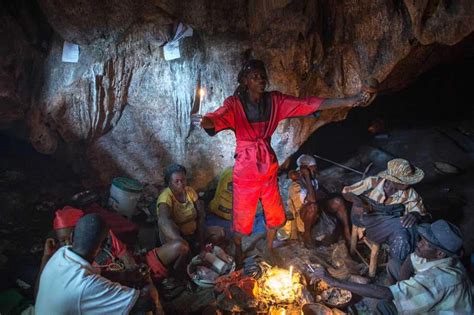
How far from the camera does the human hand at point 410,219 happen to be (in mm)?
4359

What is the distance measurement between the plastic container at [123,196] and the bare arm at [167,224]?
1.38 metres

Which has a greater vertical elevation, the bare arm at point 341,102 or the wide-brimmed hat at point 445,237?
the bare arm at point 341,102

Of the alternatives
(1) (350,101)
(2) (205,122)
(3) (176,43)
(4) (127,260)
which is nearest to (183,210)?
(4) (127,260)

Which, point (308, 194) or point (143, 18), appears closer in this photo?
point (308, 194)

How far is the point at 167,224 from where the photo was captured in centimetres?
461

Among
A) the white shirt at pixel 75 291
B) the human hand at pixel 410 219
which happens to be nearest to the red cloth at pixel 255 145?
the human hand at pixel 410 219

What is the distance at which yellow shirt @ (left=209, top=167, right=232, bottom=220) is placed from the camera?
21.0 feet

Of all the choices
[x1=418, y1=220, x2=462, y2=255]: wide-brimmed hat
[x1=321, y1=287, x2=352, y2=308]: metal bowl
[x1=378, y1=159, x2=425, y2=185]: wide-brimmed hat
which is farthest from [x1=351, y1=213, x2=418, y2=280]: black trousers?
[x1=418, y1=220, x2=462, y2=255]: wide-brimmed hat

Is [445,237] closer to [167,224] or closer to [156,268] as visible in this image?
[167,224]

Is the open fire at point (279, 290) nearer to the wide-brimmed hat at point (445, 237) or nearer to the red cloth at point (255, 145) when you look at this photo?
the red cloth at point (255, 145)

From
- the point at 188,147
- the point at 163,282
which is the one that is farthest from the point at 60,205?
the point at 163,282

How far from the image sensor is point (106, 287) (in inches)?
109

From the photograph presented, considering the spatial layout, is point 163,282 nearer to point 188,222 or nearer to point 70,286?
point 188,222

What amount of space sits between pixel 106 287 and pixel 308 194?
10.8 ft
